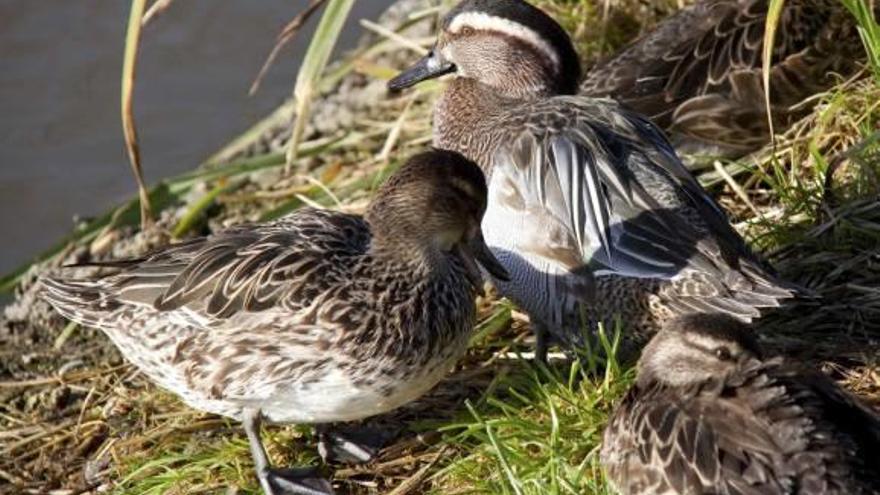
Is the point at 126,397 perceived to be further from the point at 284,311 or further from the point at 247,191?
Answer: the point at 247,191

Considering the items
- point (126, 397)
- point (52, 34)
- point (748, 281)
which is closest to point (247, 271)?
point (126, 397)

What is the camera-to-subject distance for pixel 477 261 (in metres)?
5.55

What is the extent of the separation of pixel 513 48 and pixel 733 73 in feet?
3.03

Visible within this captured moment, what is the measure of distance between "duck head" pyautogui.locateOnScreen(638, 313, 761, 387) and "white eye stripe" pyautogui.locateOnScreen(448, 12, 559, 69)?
204cm

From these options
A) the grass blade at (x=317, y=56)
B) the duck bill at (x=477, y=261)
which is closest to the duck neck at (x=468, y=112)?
the duck bill at (x=477, y=261)

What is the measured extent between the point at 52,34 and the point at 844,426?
604cm

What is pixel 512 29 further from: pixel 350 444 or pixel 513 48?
pixel 350 444

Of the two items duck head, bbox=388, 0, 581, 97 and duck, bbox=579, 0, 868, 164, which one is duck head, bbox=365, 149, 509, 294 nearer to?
duck head, bbox=388, 0, 581, 97

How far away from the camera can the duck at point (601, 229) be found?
5.38 metres

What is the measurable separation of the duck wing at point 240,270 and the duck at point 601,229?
Answer: 1.78 ft

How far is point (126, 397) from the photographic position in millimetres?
6172

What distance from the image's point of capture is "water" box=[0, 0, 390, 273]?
27.9 feet

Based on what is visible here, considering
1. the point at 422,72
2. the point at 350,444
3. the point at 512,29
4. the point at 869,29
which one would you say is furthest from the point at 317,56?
the point at 869,29

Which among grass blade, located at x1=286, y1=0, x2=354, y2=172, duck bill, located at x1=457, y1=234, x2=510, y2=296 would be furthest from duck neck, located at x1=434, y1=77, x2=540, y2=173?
grass blade, located at x1=286, y1=0, x2=354, y2=172
